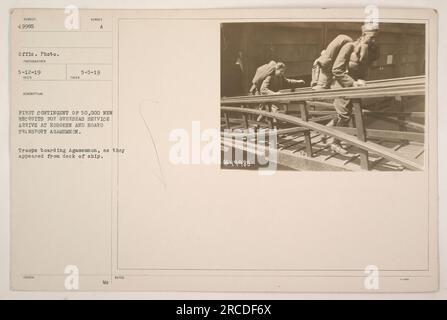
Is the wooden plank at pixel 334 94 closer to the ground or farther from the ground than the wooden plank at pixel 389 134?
farther from the ground

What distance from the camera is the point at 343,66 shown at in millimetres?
685

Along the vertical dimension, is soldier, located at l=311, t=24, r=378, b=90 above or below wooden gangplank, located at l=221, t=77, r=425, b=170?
above

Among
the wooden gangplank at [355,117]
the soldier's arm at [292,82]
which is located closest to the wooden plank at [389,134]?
the wooden gangplank at [355,117]

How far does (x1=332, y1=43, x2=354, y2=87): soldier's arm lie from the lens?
69 cm

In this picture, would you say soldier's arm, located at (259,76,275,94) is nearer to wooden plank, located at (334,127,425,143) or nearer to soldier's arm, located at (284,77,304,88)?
soldier's arm, located at (284,77,304,88)

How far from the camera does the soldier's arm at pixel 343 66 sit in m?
0.69

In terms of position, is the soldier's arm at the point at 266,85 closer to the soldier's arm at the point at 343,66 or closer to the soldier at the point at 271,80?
the soldier at the point at 271,80

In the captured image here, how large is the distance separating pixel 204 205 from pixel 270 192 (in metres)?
0.13

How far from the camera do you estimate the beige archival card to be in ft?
2.25

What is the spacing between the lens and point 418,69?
0.69 metres

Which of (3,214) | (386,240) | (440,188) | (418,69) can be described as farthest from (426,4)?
(3,214)

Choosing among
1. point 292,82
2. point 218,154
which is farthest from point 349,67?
point 218,154

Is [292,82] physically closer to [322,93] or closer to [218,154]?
[322,93]


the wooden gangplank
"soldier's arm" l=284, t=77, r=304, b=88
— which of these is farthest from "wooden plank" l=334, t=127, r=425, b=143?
"soldier's arm" l=284, t=77, r=304, b=88
